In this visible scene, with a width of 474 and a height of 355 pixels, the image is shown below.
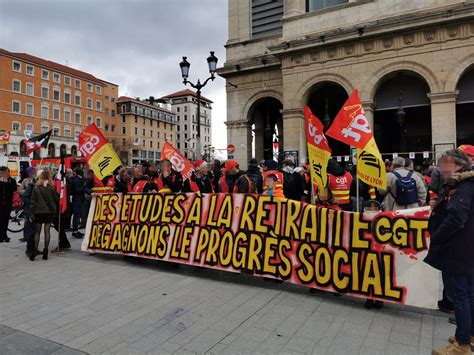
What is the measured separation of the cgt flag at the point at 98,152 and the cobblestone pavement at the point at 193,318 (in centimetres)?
231

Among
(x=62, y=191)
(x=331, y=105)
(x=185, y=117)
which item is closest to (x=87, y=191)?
(x=62, y=191)

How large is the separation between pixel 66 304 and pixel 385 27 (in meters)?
16.8

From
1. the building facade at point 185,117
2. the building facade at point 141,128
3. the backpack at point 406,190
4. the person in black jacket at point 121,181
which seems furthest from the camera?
the building facade at point 185,117

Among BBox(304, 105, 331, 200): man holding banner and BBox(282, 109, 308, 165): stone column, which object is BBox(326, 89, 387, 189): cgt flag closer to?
BBox(304, 105, 331, 200): man holding banner

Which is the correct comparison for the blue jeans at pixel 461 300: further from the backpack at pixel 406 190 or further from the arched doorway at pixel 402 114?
the arched doorway at pixel 402 114

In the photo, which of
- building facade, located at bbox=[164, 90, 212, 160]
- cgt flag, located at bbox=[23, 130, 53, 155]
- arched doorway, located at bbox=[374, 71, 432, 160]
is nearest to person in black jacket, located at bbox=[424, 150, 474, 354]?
cgt flag, located at bbox=[23, 130, 53, 155]

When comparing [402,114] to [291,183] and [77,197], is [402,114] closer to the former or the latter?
[291,183]

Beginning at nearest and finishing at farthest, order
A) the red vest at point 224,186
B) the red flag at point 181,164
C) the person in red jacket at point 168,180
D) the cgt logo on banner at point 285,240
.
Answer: the cgt logo on banner at point 285,240
the red flag at point 181,164
the person in red jacket at point 168,180
the red vest at point 224,186

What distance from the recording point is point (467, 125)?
63.2 feet

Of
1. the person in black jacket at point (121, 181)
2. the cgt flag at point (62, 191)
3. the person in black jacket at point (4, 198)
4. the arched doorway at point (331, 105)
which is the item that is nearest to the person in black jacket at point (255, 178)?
the person in black jacket at point (121, 181)

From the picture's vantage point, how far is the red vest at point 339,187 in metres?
5.93

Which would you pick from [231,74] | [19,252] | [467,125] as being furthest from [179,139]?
[19,252]

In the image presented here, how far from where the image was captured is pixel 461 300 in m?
3.24

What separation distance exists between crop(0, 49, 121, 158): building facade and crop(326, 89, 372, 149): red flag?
57522 millimetres
